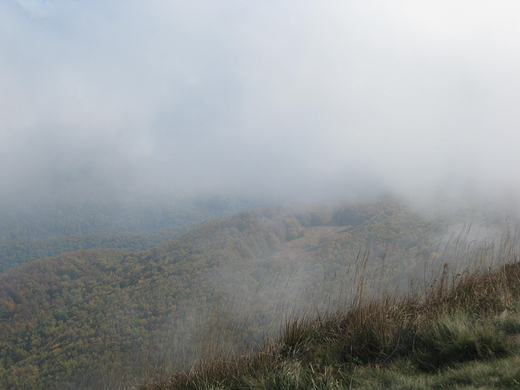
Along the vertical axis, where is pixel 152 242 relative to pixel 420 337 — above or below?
below

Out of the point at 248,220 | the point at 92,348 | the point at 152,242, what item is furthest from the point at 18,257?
the point at 92,348

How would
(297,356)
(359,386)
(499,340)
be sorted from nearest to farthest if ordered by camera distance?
1. (359,386)
2. (499,340)
3. (297,356)

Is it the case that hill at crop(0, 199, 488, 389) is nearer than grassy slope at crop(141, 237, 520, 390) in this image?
No

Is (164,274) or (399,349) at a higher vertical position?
(399,349)

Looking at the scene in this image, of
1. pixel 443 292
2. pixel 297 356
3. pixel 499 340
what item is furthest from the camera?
pixel 443 292

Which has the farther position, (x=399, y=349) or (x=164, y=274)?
(x=164, y=274)

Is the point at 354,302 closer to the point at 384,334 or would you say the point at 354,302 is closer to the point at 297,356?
the point at 384,334

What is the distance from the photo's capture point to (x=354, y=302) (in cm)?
413

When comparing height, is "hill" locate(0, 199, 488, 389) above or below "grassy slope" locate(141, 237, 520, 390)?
below

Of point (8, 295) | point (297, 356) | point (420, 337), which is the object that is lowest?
point (8, 295)

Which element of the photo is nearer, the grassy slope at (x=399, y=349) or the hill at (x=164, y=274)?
the grassy slope at (x=399, y=349)

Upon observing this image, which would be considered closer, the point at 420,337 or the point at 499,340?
the point at 499,340

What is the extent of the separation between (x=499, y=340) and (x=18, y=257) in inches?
6148

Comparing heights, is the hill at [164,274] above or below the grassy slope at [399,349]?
below
